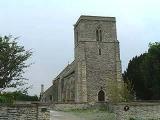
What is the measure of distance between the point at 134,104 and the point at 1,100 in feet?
29.6

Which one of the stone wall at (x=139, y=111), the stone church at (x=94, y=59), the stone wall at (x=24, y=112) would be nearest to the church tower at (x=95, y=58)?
the stone church at (x=94, y=59)

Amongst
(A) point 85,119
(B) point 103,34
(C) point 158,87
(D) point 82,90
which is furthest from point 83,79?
(A) point 85,119

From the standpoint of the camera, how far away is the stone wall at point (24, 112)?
17.9 metres

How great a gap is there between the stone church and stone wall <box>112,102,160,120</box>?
26.6 m

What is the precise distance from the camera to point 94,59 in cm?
5469

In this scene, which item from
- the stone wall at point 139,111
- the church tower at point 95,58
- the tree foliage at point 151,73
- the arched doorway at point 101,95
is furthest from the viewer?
the arched doorway at point 101,95

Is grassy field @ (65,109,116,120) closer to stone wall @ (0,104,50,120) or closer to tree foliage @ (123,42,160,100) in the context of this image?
stone wall @ (0,104,50,120)

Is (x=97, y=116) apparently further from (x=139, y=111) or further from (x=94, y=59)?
(x=94, y=59)

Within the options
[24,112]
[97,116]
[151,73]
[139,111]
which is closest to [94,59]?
[151,73]

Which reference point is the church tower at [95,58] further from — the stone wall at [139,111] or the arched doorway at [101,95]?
the stone wall at [139,111]

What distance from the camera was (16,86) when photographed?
19.8 metres

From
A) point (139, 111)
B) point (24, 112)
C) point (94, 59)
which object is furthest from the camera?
point (94, 59)

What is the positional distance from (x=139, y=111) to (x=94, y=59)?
99.9 ft

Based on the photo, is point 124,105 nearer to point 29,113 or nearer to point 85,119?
point 85,119
